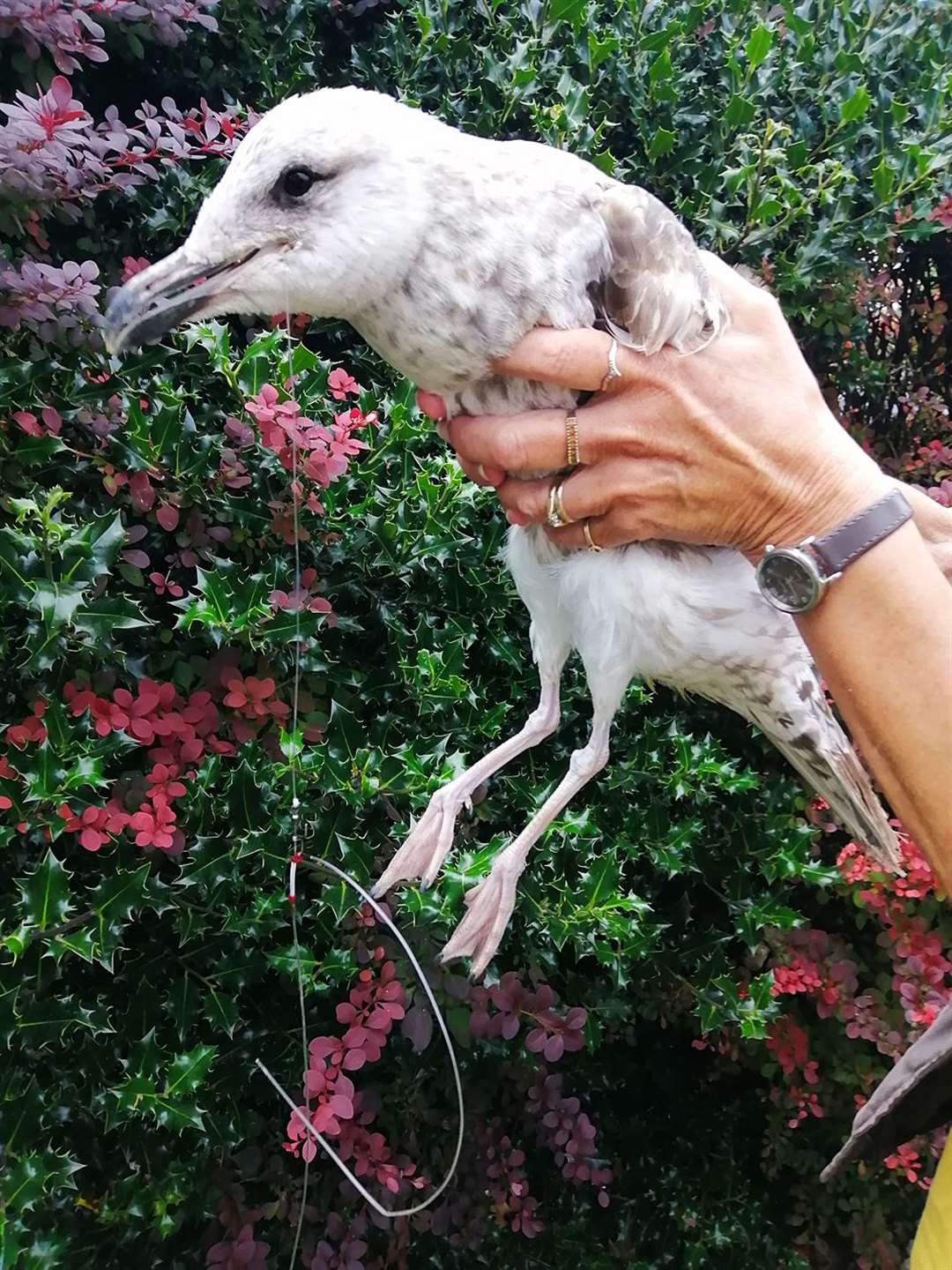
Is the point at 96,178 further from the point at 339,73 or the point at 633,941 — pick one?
the point at 633,941

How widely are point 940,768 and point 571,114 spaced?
1.30 meters

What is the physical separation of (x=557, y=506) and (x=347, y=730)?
48cm

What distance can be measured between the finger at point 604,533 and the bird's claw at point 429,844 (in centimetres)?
41

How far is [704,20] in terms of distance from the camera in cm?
189

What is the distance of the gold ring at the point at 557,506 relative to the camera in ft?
3.53

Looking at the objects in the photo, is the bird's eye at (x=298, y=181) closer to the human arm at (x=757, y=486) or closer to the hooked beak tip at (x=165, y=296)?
the hooked beak tip at (x=165, y=296)

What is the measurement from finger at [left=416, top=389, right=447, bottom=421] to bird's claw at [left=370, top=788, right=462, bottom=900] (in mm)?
533

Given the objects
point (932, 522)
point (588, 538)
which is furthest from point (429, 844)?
point (932, 522)

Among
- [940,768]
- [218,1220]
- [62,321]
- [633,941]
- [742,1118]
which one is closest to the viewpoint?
[940,768]

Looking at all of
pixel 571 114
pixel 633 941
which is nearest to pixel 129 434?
pixel 571 114

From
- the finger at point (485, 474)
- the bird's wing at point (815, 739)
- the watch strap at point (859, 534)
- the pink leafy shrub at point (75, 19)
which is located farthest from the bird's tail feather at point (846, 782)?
the pink leafy shrub at point (75, 19)

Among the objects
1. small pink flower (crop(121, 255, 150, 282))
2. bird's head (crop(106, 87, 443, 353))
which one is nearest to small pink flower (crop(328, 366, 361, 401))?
small pink flower (crop(121, 255, 150, 282))

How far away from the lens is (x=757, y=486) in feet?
3.38

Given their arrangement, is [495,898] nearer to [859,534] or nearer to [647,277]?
[859,534]
